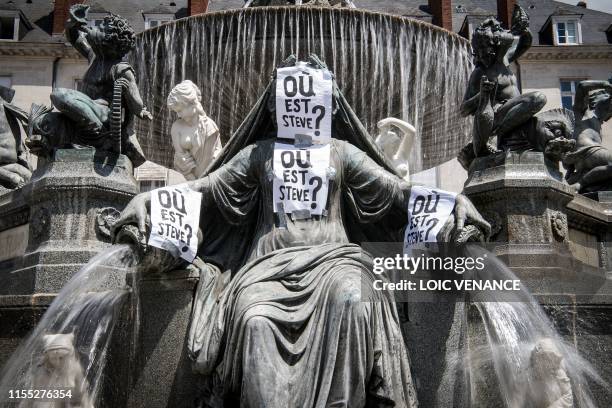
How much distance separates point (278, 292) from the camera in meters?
5.68

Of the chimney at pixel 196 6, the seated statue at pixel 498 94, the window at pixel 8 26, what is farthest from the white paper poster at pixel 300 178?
the window at pixel 8 26

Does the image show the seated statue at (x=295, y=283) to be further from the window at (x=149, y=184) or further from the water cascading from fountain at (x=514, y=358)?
the window at (x=149, y=184)

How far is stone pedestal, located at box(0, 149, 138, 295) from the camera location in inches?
294

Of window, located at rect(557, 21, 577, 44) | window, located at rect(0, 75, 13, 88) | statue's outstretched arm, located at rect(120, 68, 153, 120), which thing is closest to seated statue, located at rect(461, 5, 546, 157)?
statue's outstretched arm, located at rect(120, 68, 153, 120)

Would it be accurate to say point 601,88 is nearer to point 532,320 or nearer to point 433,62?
point 433,62

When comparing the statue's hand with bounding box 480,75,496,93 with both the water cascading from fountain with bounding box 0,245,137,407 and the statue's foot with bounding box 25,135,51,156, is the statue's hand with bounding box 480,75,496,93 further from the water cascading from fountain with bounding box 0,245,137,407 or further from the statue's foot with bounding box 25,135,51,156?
the statue's foot with bounding box 25,135,51,156

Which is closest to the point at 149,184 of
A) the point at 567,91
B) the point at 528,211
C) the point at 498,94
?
the point at 567,91

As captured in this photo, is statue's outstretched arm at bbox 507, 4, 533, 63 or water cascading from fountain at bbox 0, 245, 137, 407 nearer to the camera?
water cascading from fountain at bbox 0, 245, 137, 407

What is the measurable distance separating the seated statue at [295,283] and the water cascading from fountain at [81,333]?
344mm

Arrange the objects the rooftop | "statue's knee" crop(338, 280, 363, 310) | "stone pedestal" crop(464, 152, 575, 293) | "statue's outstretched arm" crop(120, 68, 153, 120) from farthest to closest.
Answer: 1. the rooftop
2. "statue's outstretched arm" crop(120, 68, 153, 120)
3. "stone pedestal" crop(464, 152, 575, 293)
4. "statue's knee" crop(338, 280, 363, 310)

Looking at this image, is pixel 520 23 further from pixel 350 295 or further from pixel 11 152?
pixel 11 152

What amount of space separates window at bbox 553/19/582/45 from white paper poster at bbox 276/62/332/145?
3366cm

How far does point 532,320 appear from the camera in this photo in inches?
241

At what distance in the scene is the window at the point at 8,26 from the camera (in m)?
37.5
